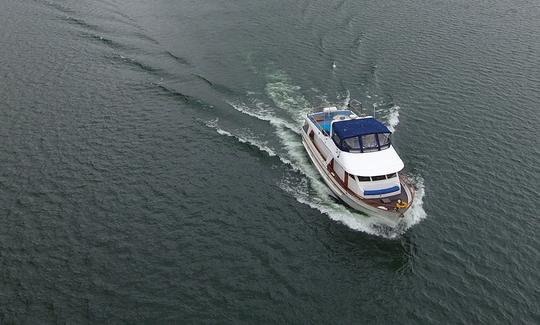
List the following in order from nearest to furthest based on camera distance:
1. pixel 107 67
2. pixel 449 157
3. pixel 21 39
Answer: pixel 449 157 → pixel 107 67 → pixel 21 39

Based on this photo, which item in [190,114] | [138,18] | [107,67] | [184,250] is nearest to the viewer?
[184,250]

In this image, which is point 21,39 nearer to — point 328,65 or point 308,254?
point 328,65

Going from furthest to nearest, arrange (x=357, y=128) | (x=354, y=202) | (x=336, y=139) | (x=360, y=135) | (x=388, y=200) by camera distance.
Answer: (x=336, y=139), (x=357, y=128), (x=360, y=135), (x=354, y=202), (x=388, y=200)

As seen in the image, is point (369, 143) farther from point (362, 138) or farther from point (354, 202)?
point (354, 202)

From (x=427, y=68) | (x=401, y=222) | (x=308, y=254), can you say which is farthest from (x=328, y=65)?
(x=308, y=254)

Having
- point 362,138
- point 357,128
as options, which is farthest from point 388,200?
point 357,128

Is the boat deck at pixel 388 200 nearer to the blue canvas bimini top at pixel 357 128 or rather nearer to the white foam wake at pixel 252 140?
the blue canvas bimini top at pixel 357 128

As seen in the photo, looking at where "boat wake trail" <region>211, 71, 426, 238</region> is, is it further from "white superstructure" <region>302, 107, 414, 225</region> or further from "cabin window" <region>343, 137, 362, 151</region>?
"cabin window" <region>343, 137, 362, 151</region>
